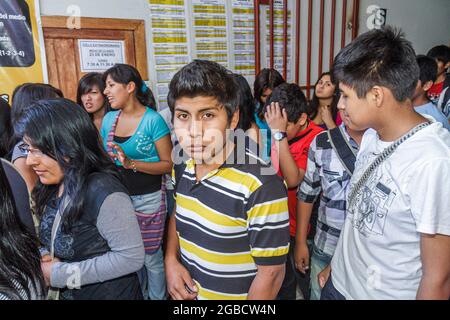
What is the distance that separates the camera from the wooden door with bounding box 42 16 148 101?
7.95 feet

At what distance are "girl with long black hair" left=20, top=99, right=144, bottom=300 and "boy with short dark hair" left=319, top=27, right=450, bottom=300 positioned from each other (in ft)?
2.37

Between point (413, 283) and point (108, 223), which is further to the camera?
point (108, 223)

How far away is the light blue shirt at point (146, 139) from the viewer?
1.84 meters

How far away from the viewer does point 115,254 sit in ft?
3.30

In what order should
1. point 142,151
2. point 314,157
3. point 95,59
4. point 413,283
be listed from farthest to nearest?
point 95,59 → point 142,151 → point 314,157 → point 413,283

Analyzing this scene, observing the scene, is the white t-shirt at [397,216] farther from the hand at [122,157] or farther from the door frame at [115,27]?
the door frame at [115,27]

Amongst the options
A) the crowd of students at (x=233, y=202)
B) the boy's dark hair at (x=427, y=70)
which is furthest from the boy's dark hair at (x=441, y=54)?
the crowd of students at (x=233, y=202)

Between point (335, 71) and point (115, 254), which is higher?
point (335, 71)

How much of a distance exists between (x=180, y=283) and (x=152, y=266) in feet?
3.32

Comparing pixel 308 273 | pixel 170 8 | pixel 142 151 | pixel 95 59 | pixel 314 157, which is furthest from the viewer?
pixel 170 8
